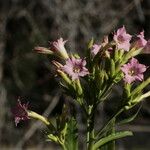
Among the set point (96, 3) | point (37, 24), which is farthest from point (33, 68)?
point (96, 3)

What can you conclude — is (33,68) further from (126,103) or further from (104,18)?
(126,103)

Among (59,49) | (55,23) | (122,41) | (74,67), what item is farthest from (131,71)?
(55,23)

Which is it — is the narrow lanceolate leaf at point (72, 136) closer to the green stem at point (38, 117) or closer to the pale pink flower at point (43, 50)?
the green stem at point (38, 117)

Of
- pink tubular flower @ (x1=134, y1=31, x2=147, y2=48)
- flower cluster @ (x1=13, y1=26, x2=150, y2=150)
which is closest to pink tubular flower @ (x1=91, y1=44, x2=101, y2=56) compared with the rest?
flower cluster @ (x1=13, y1=26, x2=150, y2=150)

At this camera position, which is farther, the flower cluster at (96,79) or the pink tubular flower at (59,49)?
the pink tubular flower at (59,49)

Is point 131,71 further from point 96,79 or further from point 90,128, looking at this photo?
point 90,128

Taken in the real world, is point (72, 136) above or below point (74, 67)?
below

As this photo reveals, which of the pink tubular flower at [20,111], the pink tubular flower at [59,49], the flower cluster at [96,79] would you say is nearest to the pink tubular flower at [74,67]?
the flower cluster at [96,79]
